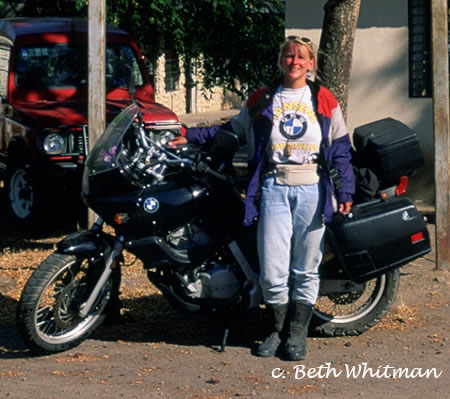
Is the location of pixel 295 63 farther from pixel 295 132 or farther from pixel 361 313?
pixel 361 313

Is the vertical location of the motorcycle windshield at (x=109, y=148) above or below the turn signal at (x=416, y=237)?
above

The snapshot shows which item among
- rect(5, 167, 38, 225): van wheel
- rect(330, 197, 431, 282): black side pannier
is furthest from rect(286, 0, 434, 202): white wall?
rect(330, 197, 431, 282): black side pannier

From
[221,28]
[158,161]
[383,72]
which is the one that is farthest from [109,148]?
[221,28]

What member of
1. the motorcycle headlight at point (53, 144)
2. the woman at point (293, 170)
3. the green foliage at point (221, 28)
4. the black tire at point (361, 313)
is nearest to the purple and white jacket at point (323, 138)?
the woman at point (293, 170)

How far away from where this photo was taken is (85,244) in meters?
5.89

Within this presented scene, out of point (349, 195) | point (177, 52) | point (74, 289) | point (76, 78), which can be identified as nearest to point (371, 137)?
point (349, 195)

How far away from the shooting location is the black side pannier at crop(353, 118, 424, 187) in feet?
19.9

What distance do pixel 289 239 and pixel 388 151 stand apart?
2.70 feet

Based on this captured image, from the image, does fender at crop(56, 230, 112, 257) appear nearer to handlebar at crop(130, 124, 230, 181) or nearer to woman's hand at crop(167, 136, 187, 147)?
handlebar at crop(130, 124, 230, 181)

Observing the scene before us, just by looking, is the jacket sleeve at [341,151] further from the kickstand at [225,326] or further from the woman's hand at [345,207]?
the kickstand at [225,326]

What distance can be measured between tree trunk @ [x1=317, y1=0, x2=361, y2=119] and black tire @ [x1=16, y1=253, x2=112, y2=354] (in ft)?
12.7

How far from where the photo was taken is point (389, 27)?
1191cm

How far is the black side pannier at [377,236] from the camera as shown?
5898 mm

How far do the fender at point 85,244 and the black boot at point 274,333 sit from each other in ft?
3.45
